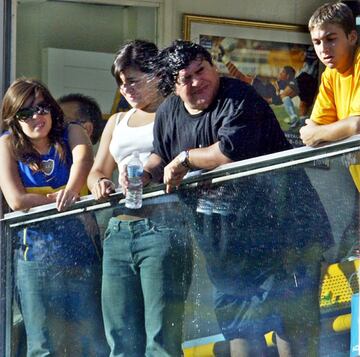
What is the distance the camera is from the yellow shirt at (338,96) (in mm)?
5242

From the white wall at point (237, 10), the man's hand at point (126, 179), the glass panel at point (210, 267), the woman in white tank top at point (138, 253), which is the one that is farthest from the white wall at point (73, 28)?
the man's hand at point (126, 179)

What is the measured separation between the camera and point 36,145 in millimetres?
6465

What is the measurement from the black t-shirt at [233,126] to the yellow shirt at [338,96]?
8.3 inches

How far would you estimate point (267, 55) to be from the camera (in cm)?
756

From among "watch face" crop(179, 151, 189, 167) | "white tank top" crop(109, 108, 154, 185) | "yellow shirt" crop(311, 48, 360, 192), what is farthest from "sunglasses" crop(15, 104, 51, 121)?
"yellow shirt" crop(311, 48, 360, 192)

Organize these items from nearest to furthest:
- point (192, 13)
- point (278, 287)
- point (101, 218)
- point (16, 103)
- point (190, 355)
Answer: point (278, 287)
point (190, 355)
point (101, 218)
point (16, 103)
point (192, 13)

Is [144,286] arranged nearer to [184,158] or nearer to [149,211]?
[149,211]

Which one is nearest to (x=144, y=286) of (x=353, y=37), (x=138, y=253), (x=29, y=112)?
(x=138, y=253)

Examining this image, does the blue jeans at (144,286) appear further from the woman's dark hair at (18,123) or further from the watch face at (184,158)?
the woman's dark hair at (18,123)

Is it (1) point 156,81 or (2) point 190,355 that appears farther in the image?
(1) point 156,81

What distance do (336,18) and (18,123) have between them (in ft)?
6.35

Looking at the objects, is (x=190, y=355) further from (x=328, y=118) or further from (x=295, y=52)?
(x=295, y=52)

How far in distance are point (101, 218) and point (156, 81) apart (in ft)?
2.32

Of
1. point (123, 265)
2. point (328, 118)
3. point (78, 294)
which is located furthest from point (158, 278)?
point (328, 118)
